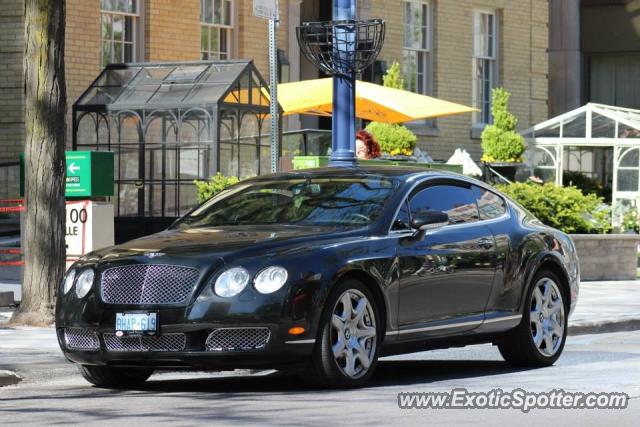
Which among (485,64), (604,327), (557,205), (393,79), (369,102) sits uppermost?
(485,64)

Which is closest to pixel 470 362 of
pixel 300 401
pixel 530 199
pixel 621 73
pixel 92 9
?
pixel 300 401

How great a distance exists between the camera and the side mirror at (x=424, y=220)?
10539 mm

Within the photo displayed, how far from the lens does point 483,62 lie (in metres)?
31.7

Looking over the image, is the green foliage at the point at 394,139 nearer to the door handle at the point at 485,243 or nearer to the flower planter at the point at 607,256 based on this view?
the flower planter at the point at 607,256

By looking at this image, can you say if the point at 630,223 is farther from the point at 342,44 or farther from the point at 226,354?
the point at 226,354

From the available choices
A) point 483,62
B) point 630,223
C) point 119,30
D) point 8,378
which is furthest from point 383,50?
point 8,378

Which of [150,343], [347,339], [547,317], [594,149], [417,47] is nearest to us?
[150,343]

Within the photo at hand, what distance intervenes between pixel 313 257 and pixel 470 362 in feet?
9.57

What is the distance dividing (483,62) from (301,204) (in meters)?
21.5

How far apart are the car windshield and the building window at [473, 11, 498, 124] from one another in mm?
20629

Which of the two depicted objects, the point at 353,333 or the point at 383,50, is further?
the point at 383,50

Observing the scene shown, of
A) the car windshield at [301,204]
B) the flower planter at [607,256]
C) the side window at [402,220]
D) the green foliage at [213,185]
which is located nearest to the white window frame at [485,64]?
the flower planter at [607,256]

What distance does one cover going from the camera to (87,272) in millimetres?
10031

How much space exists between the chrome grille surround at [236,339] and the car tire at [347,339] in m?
0.39
